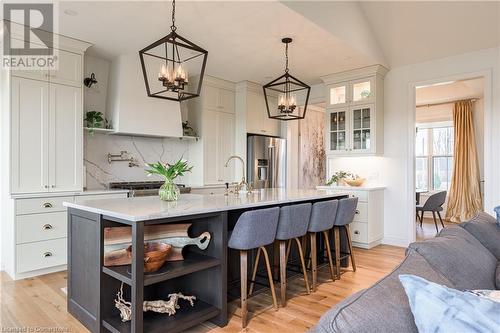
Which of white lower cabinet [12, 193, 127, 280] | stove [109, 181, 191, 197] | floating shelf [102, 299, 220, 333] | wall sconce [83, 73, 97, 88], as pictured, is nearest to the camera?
floating shelf [102, 299, 220, 333]

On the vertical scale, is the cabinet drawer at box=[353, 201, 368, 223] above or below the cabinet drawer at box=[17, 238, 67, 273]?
above

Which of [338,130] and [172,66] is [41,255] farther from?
[338,130]

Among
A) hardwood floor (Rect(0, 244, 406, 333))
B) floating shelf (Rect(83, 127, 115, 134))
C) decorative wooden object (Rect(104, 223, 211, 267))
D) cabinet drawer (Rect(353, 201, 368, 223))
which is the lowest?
hardwood floor (Rect(0, 244, 406, 333))

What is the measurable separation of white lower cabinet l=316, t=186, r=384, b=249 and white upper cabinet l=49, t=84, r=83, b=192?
3508 millimetres

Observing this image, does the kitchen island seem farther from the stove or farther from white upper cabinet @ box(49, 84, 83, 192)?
the stove

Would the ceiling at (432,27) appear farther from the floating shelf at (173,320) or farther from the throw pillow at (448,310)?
the throw pillow at (448,310)

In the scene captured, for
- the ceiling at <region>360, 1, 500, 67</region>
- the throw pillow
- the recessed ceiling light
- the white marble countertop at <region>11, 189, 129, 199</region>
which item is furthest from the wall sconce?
the throw pillow

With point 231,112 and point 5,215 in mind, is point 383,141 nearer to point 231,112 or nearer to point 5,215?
point 231,112

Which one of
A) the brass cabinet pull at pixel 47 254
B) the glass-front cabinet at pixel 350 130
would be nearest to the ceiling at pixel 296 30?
the glass-front cabinet at pixel 350 130

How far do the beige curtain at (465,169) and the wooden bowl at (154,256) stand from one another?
23.1 feet

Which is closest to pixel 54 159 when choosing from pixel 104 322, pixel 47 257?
pixel 47 257

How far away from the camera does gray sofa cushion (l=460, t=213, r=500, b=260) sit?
2.27 m

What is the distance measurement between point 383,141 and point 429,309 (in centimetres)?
492

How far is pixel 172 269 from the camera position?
89.6 inches
